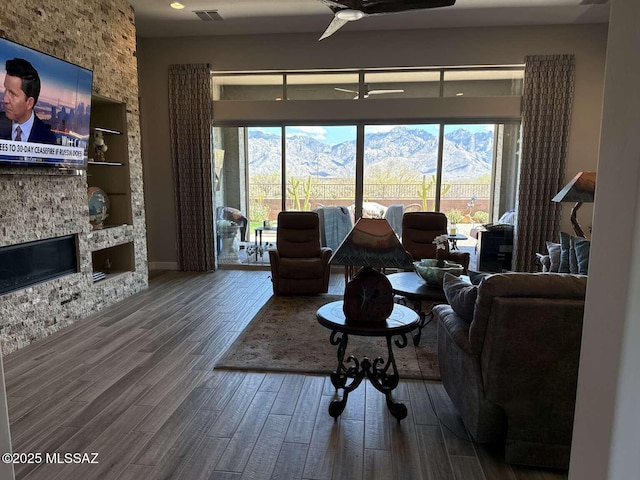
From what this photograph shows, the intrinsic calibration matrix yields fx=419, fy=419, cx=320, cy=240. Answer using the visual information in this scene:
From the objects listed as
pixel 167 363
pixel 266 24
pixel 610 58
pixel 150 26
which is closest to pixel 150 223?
pixel 150 26

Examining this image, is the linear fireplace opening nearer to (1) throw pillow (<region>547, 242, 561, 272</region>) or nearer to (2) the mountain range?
(2) the mountain range

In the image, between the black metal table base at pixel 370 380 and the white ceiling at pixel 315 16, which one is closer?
the black metal table base at pixel 370 380

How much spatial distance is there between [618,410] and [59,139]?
430 cm

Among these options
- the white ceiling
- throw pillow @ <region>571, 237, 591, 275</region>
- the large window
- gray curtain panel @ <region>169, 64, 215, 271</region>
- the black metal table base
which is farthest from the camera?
gray curtain panel @ <region>169, 64, 215, 271</region>

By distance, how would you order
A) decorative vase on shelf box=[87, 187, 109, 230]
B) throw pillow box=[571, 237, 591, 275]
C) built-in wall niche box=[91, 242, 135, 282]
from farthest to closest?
built-in wall niche box=[91, 242, 135, 282], decorative vase on shelf box=[87, 187, 109, 230], throw pillow box=[571, 237, 591, 275]

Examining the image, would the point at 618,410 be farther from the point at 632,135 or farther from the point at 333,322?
the point at 333,322

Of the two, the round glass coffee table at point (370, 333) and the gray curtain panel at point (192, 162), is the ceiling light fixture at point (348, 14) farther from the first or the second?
the gray curtain panel at point (192, 162)

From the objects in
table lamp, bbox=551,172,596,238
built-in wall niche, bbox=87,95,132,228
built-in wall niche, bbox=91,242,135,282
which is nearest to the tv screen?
built-in wall niche, bbox=87,95,132,228

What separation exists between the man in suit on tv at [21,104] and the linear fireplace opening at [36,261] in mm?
931

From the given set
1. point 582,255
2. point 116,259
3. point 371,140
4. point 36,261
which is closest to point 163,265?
point 116,259

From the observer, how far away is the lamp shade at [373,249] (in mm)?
2281

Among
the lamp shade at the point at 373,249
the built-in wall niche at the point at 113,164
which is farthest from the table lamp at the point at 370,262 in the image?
the built-in wall niche at the point at 113,164

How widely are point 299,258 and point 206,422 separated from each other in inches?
117

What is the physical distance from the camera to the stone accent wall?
134 inches
